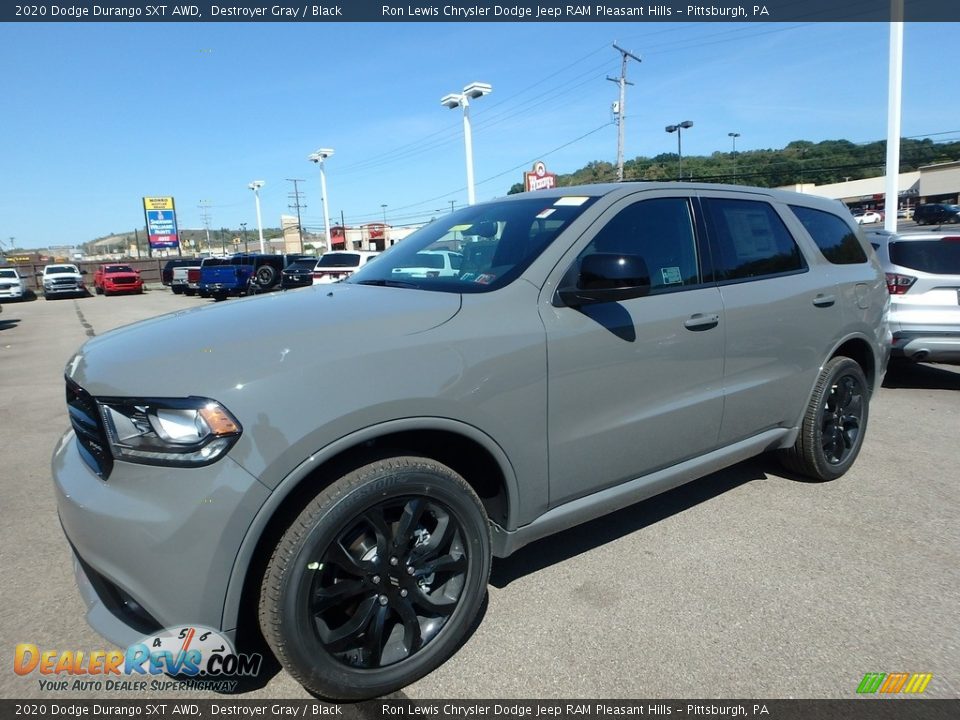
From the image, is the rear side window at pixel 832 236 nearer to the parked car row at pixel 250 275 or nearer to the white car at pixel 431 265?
the white car at pixel 431 265

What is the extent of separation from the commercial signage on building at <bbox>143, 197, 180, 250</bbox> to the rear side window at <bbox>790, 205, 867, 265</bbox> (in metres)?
57.8

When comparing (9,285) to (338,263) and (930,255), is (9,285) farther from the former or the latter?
(930,255)

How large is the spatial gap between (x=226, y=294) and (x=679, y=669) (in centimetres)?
2608

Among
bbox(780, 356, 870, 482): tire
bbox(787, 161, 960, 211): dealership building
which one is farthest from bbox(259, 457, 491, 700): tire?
bbox(787, 161, 960, 211): dealership building

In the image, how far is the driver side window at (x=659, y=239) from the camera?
9.95 ft

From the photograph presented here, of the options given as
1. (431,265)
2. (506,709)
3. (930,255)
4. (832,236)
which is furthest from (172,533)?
(930,255)

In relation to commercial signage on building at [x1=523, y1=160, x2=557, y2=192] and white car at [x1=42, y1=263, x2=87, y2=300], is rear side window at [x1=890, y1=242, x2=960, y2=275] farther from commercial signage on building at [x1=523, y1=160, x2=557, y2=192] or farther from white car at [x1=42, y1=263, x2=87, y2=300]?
white car at [x1=42, y1=263, x2=87, y2=300]

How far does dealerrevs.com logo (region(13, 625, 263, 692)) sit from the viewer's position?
6.67ft

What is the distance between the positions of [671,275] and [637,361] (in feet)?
1.92

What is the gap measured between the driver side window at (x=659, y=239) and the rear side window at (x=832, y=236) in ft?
3.97

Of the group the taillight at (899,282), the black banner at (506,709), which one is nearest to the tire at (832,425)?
the black banner at (506,709)

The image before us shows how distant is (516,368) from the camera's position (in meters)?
2.49

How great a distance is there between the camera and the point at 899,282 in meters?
6.57

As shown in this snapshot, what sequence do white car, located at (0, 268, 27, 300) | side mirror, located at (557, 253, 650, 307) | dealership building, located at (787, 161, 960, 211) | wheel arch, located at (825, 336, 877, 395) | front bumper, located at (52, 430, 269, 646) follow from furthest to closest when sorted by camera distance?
dealership building, located at (787, 161, 960, 211) < white car, located at (0, 268, 27, 300) < wheel arch, located at (825, 336, 877, 395) < side mirror, located at (557, 253, 650, 307) < front bumper, located at (52, 430, 269, 646)
